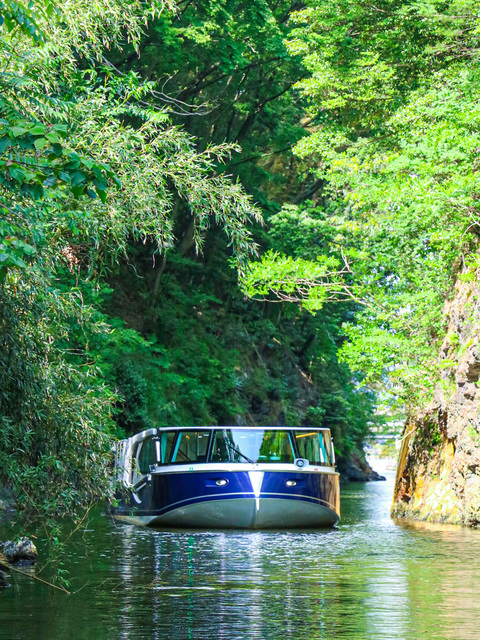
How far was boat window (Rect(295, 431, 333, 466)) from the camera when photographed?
2053 cm

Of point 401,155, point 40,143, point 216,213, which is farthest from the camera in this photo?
point 401,155

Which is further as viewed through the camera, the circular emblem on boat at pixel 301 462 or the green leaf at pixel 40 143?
the circular emblem on boat at pixel 301 462

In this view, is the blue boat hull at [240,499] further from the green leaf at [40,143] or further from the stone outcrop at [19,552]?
the green leaf at [40,143]

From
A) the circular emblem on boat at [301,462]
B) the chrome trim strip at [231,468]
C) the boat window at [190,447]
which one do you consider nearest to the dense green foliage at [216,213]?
the boat window at [190,447]

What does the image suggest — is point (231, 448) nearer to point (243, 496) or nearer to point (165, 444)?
point (243, 496)

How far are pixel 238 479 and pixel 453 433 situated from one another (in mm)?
5113

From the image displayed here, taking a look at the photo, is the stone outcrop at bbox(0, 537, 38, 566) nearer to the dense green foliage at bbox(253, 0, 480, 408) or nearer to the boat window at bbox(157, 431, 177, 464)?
the boat window at bbox(157, 431, 177, 464)

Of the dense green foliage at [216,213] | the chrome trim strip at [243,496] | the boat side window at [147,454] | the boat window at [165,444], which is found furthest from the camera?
the boat side window at [147,454]

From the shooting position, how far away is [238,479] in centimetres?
1914

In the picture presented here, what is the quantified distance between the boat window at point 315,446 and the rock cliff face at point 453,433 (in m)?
2.39

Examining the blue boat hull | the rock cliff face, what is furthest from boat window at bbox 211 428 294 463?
the rock cliff face

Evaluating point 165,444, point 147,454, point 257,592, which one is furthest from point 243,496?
point 257,592

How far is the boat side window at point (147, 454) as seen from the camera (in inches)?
807

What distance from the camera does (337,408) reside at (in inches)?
2036
